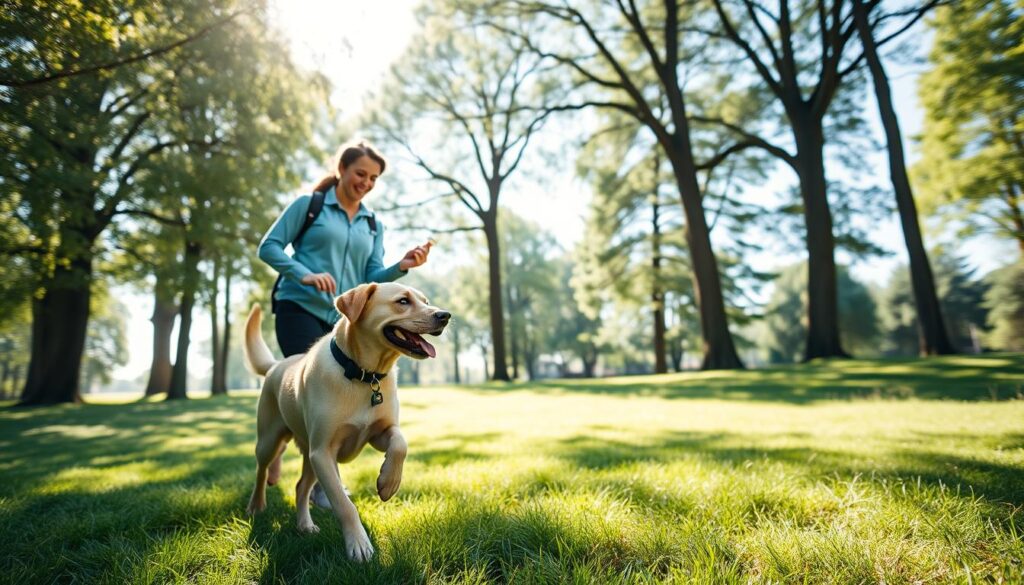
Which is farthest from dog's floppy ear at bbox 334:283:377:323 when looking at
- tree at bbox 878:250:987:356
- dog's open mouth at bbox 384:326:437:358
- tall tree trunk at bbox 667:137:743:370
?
tree at bbox 878:250:987:356

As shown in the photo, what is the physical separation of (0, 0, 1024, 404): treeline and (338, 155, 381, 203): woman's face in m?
1.77

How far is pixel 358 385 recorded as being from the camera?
2.45m

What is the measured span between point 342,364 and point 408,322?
0.42 m

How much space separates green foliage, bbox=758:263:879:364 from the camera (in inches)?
2062

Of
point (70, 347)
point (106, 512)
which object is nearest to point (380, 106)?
point (70, 347)

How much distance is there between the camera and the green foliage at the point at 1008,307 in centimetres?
3709

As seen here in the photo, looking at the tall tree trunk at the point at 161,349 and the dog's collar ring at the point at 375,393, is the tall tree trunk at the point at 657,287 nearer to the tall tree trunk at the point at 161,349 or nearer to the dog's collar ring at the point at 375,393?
the dog's collar ring at the point at 375,393

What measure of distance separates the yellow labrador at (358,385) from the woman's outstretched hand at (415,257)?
537 mm

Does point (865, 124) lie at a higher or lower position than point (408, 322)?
higher

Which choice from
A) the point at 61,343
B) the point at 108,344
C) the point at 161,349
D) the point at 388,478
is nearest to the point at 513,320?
the point at 161,349

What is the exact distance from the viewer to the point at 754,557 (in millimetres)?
1946

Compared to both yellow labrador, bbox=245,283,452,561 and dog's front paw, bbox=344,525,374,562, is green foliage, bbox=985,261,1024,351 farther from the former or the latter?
dog's front paw, bbox=344,525,374,562

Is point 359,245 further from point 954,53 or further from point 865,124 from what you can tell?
point 865,124

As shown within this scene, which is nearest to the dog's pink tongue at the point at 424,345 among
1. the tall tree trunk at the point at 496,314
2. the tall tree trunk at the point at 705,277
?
the tall tree trunk at the point at 705,277
